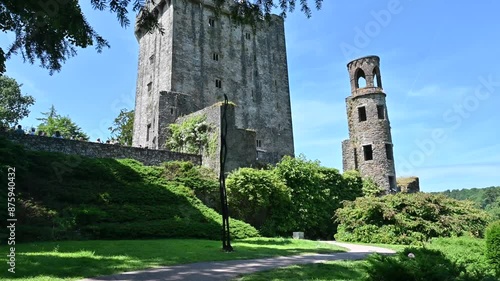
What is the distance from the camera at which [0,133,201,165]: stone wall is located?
18.8m

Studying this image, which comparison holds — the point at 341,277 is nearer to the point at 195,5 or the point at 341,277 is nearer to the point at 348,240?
the point at 348,240

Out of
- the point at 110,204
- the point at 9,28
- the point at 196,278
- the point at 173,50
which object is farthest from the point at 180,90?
the point at 196,278

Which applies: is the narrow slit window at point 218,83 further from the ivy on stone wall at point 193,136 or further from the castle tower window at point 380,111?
the castle tower window at point 380,111

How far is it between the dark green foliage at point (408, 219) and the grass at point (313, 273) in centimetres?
1156

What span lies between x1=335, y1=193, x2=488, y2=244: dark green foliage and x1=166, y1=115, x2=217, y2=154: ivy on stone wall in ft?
29.4

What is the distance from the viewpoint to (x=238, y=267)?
8.85 m

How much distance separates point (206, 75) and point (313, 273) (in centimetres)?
2860

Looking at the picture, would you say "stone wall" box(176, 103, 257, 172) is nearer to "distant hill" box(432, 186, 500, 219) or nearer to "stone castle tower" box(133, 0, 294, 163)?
"stone castle tower" box(133, 0, 294, 163)

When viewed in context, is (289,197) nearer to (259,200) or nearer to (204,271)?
(259,200)

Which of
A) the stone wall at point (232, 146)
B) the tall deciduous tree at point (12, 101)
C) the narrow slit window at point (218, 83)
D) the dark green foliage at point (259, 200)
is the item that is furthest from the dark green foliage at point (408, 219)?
the tall deciduous tree at point (12, 101)

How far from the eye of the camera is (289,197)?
21.3 meters

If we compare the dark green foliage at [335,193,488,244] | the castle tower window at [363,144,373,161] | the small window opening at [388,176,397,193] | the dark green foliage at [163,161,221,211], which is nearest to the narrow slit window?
the castle tower window at [363,144,373,161]

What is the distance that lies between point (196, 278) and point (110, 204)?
399 inches

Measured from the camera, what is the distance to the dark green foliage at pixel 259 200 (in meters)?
19.6
